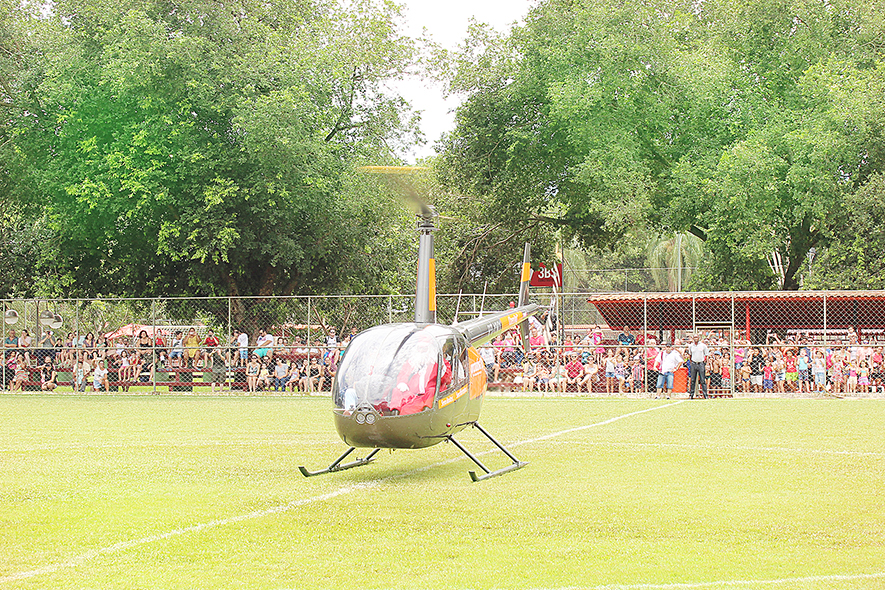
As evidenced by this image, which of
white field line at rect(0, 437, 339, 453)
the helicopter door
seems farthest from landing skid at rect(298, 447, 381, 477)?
white field line at rect(0, 437, 339, 453)

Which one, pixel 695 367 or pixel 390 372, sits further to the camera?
pixel 695 367

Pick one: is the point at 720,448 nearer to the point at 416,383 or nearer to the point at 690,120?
the point at 416,383

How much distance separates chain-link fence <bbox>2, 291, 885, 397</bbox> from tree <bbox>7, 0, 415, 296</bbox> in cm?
260

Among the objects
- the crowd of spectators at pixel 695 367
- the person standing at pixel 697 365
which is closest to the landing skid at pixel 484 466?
the crowd of spectators at pixel 695 367

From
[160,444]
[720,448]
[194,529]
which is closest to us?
[194,529]

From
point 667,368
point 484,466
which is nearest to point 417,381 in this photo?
point 484,466

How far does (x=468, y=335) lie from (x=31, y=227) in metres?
31.1

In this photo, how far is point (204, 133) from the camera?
3133 centimetres

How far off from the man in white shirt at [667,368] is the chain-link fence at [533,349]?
0.03 m

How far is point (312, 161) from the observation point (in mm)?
31453

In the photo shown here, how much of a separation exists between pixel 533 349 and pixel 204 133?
43.3 ft

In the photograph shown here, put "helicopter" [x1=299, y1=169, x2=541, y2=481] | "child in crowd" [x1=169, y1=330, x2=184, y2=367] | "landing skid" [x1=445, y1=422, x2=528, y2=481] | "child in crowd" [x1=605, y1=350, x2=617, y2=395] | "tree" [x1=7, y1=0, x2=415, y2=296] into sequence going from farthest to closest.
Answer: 1. "tree" [x1=7, y1=0, x2=415, y2=296]
2. "child in crowd" [x1=169, y1=330, x2=184, y2=367]
3. "child in crowd" [x1=605, y1=350, x2=617, y2=395]
4. "landing skid" [x1=445, y1=422, x2=528, y2=481]
5. "helicopter" [x1=299, y1=169, x2=541, y2=481]

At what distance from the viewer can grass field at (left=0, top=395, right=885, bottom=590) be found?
6.18 m

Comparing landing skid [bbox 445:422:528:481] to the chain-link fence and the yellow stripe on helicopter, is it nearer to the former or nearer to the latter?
the yellow stripe on helicopter
